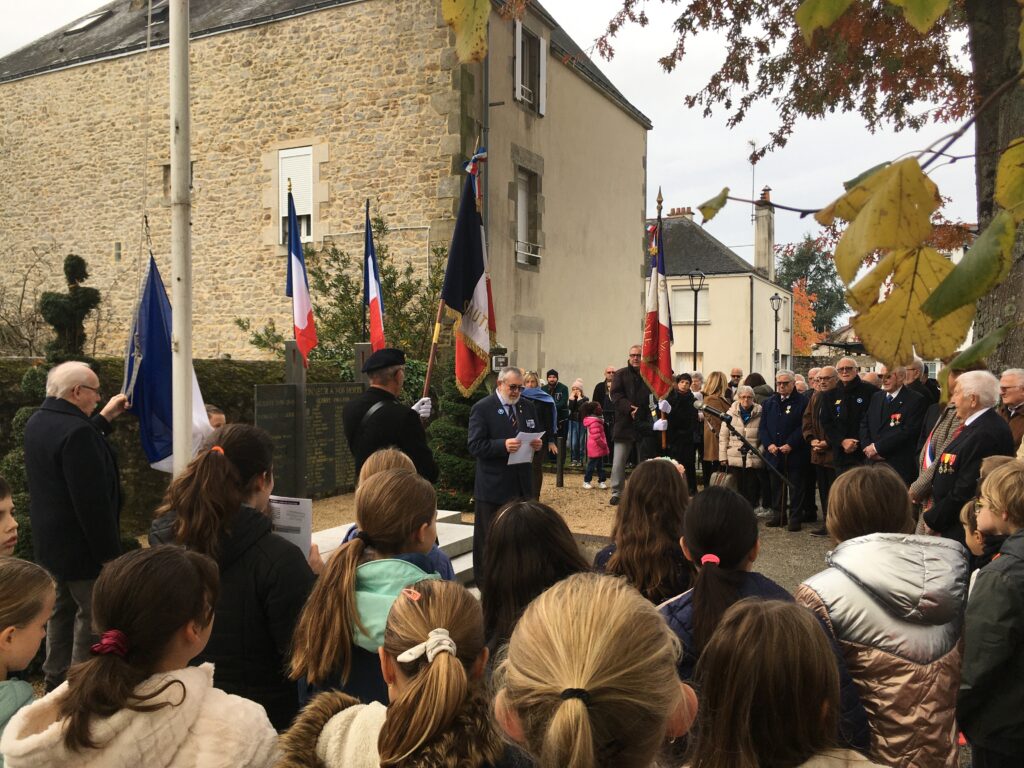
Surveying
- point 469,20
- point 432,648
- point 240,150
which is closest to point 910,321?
point 469,20

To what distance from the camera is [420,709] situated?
161 centimetres

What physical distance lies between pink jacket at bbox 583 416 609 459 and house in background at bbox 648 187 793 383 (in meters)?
20.2

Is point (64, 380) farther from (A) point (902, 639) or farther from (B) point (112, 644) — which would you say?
(A) point (902, 639)

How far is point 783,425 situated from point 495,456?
4.66 m

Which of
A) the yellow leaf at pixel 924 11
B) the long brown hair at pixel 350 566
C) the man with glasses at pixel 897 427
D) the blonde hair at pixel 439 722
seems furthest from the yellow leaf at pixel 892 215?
the man with glasses at pixel 897 427

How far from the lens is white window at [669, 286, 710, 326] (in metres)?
34.2

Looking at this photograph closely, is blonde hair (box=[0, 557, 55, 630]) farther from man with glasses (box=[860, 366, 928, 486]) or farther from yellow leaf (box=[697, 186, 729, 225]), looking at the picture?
man with glasses (box=[860, 366, 928, 486])

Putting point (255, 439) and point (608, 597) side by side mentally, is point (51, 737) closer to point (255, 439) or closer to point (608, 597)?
point (608, 597)

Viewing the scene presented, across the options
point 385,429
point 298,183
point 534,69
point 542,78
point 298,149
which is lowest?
point 385,429

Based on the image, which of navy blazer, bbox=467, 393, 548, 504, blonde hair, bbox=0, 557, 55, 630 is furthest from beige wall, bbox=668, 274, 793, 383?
blonde hair, bbox=0, 557, 55, 630

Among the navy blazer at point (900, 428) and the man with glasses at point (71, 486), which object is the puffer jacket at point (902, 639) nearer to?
the man with glasses at point (71, 486)

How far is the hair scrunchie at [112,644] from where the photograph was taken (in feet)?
6.15

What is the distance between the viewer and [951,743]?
99.0 inches

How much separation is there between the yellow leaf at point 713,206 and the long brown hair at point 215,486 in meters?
2.02
